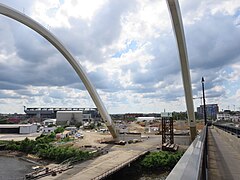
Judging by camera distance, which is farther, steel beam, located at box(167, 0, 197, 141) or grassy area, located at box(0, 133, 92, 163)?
grassy area, located at box(0, 133, 92, 163)

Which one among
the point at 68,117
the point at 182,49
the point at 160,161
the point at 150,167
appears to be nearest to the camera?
the point at 182,49

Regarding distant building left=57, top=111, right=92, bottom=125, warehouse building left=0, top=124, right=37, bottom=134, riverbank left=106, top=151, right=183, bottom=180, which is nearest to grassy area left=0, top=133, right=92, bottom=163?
riverbank left=106, top=151, right=183, bottom=180

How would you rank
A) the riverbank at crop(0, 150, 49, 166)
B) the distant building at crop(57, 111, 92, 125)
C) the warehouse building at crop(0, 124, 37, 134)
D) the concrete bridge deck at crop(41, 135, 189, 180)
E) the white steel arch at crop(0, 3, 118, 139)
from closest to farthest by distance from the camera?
the concrete bridge deck at crop(41, 135, 189, 180) < the white steel arch at crop(0, 3, 118, 139) < the riverbank at crop(0, 150, 49, 166) < the warehouse building at crop(0, 124, 37, 134) < the distant building at crop(57, 111, 92, 125)

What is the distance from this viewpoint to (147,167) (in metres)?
25.7

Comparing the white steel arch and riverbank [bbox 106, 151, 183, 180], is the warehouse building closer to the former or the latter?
the white steel arch

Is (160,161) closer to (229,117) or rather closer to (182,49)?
(182,49)

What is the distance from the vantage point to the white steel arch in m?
21.4

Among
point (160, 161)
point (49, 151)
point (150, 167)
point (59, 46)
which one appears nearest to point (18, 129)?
point (49, 151)

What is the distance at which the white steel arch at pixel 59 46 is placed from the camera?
21384mm

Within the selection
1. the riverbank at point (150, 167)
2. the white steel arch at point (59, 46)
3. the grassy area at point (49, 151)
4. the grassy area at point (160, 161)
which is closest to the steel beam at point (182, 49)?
the grassy area at point (160, 161)

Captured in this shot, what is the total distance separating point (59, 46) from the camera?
29062 millimetres

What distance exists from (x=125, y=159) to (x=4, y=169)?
60.7ft

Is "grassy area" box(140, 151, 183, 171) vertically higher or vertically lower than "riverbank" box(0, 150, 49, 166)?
higher

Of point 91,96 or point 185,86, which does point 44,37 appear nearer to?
point 91,96
